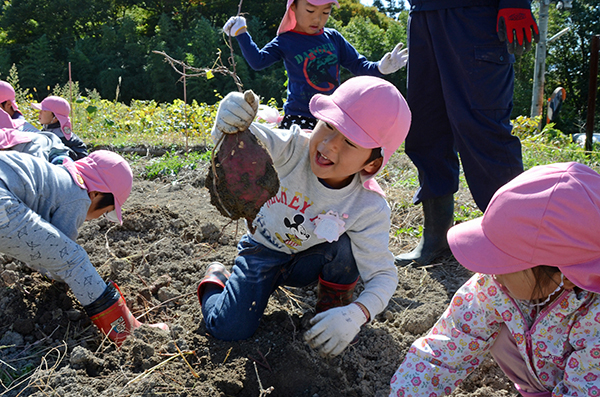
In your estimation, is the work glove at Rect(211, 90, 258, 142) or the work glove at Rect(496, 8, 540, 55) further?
the work glove at Rect(496, 8, 540, 55)

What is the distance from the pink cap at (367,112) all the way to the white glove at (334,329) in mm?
628

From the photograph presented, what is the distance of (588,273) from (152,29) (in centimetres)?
2442

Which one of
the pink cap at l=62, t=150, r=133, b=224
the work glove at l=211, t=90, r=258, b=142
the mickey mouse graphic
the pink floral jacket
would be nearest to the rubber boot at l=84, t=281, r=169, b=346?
the pink cap at l=62, t=150, r=133, b=224

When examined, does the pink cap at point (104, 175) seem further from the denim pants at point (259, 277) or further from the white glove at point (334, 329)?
the white glove at point (334, 329)

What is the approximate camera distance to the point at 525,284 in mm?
1408

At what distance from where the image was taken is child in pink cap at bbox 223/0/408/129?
3.21m

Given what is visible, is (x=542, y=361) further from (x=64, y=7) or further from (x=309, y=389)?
(x=64, y=7)

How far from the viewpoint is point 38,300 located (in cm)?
221

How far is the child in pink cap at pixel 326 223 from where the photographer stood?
68.1 inches

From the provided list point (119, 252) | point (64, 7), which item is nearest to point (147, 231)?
→ point (119, 252)

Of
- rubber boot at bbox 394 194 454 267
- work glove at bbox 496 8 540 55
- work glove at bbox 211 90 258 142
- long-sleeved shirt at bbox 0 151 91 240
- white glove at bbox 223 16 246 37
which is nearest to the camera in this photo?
work glove at bbox 211 90 258 142

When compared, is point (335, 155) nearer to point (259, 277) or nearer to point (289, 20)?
point (259, 277)

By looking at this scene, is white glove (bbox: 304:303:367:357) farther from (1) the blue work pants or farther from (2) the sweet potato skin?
(1) the blue work pants

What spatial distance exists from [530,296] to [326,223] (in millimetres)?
819
